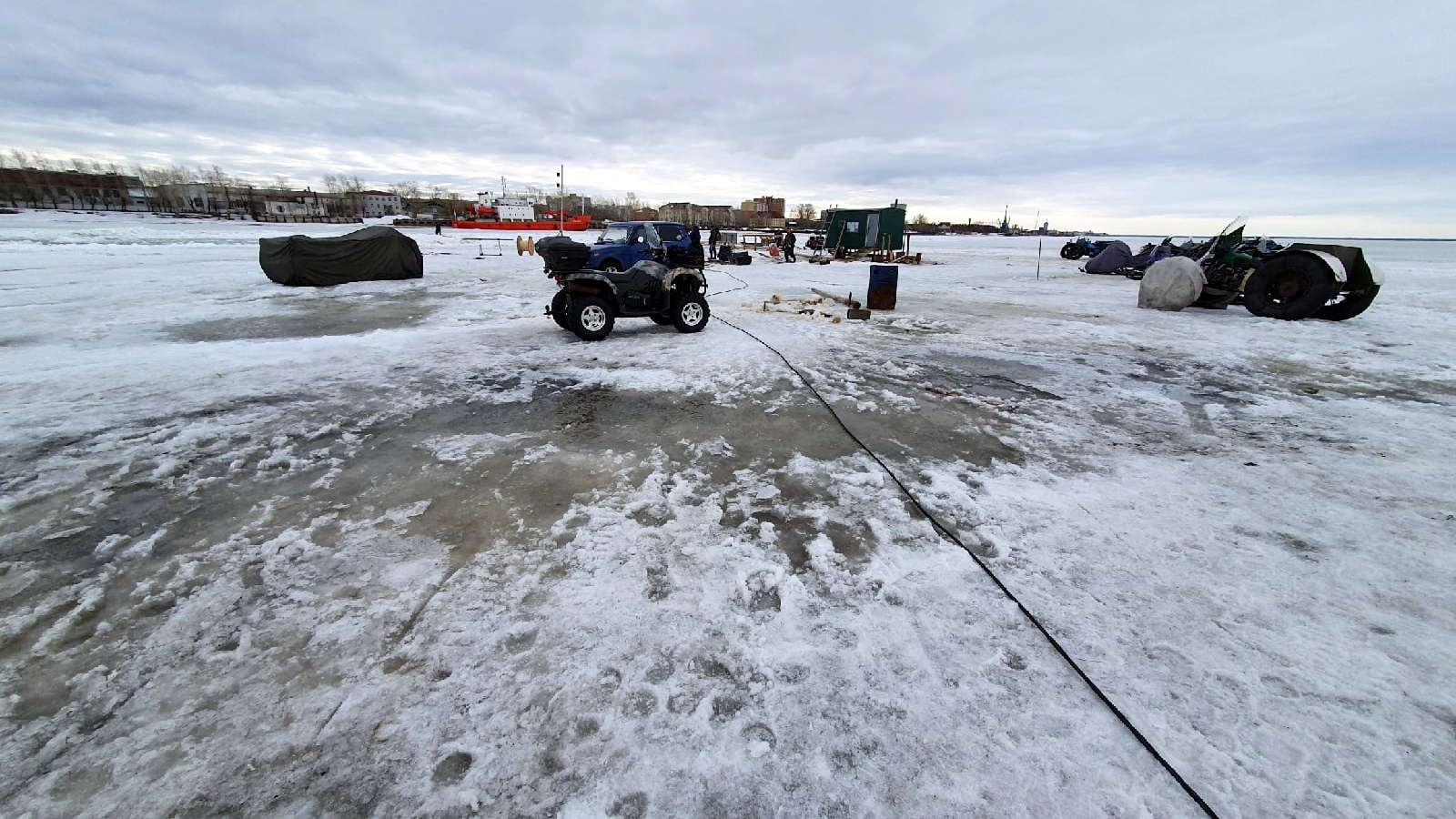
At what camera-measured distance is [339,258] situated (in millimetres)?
14805

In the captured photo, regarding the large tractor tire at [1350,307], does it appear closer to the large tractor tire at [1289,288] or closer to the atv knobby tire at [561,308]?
the large tractor tire at [1289,288]

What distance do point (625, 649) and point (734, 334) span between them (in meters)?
7.37

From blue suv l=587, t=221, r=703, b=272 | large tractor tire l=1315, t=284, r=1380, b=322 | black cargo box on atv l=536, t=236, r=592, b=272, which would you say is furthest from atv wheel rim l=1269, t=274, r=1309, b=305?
black cargo box on atv l=536, t=236, r=592, b=272

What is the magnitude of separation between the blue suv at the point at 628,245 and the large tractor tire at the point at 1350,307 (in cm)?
1514

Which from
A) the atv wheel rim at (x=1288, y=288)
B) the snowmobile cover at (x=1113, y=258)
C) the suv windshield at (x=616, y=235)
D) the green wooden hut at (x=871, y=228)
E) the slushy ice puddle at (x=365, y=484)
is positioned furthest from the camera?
the green wooden hut at (x=871, y=228)

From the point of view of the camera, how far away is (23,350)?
7320 mm

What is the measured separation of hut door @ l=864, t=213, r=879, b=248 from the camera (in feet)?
105

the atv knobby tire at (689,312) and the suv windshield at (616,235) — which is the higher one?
the suv windshield at (616,235)

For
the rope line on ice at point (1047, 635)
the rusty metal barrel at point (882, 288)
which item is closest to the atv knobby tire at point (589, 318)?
the rope line on ice at point (1047, 635)

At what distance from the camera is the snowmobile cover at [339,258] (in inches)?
561

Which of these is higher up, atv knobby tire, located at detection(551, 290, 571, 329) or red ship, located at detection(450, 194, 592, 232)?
red ship, located at detection(450, 194, 592, 232)

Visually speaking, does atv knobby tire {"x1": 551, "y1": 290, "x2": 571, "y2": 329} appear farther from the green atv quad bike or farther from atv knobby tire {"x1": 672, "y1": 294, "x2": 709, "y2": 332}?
the green atv quad bike

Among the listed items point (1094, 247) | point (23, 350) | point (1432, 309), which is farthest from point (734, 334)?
point (1094, 247)

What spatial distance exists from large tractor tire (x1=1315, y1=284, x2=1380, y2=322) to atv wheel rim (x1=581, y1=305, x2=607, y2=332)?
14134 mm
